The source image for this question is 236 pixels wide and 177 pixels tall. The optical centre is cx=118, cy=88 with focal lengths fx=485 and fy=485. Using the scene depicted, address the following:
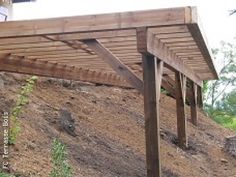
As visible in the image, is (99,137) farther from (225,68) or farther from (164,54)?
(225,68)

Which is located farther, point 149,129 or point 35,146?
point 35,146

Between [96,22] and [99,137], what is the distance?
3391 mm

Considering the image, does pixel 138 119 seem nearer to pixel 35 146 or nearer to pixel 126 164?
pixel 126 164

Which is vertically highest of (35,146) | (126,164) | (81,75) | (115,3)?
(115,3)

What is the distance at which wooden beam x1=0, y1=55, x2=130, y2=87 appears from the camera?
715 cm

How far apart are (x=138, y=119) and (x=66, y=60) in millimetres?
3779

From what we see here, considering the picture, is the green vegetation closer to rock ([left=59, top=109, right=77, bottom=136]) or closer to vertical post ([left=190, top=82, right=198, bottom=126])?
vertical post ([left=190, top=82, right=198, bottom=126])

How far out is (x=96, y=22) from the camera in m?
5.21

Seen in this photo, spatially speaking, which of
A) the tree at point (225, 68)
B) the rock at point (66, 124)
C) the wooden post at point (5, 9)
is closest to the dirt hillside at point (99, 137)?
the rock at point (66, 124)

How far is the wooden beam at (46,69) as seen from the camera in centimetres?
715

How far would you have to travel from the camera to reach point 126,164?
7297mm

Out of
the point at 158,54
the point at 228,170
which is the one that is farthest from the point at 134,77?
the point at 228,170

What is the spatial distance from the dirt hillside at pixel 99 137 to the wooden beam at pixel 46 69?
1.78 ft

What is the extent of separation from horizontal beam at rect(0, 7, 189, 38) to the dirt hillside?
4.60 feet
